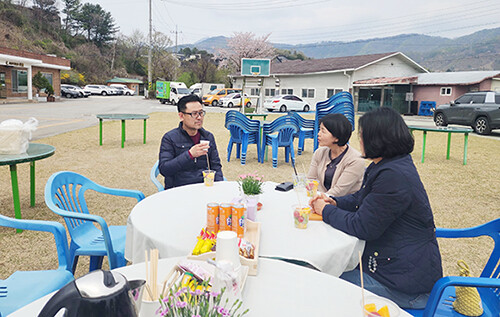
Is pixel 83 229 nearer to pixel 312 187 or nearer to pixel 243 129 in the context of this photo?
pixel 312 187

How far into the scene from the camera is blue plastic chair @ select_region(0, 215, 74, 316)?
176cm

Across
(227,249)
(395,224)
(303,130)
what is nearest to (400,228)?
(395,224)

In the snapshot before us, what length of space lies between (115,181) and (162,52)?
149 ft

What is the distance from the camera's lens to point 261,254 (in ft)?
5.19

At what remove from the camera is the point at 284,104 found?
23594 millimetres

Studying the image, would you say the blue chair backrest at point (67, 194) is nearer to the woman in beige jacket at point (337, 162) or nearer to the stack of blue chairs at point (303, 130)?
the woman in beige jacket at point (337, 162)

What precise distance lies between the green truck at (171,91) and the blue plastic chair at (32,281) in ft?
88.3

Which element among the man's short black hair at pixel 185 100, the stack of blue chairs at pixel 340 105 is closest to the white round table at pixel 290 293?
the man's short black hair at pixel 185 100

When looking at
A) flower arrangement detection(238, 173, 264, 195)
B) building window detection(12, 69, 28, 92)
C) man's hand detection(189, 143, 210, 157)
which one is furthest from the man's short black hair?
building window detection(12, 69, 28, 92)

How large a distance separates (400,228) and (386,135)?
47 centimetres

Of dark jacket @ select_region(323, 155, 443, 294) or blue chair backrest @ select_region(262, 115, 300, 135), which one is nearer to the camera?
dark jacket @ select_region(323, 155, 443, 294)

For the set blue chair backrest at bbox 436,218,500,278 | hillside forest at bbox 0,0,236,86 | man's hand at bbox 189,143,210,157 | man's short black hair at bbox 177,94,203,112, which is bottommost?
blue chair backrest at bbox 436,218,500,278

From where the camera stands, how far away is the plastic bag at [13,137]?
11.3ft

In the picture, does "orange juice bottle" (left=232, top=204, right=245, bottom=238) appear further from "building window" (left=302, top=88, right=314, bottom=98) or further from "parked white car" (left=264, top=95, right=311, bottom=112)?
"building window" (left=302, top=88, right=314, bottom=98)
